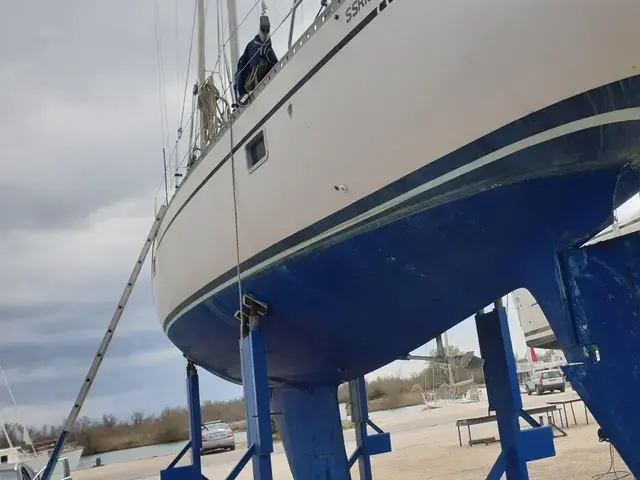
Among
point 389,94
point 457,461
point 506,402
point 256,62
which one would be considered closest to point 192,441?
point 506,402

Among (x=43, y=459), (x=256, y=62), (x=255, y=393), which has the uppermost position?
(x=256, y=62)

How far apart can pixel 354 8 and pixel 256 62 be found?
5.53 feet

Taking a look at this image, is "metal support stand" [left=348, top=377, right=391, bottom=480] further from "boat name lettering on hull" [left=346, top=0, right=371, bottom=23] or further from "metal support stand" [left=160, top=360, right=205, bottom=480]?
"boat name lettering on hull" [left=346, top=0, right=371, bottom=23]

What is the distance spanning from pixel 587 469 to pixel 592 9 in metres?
6.89

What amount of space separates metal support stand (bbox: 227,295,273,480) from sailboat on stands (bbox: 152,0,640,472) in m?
0.17

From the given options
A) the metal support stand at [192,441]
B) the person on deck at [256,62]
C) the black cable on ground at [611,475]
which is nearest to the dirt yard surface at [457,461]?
the black cable on ground at [611,475]

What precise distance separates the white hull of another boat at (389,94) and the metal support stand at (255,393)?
1.11ft

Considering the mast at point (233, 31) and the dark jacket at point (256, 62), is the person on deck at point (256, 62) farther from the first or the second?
the mast at point (233, 31)

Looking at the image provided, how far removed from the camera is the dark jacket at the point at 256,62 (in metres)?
4.53

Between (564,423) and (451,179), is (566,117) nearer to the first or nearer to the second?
(451,179)

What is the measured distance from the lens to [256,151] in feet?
13.1

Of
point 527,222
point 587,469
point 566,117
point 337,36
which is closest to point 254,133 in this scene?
point 337,36

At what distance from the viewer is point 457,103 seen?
2502mm

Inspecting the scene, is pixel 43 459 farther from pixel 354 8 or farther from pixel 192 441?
pixel 354 8
